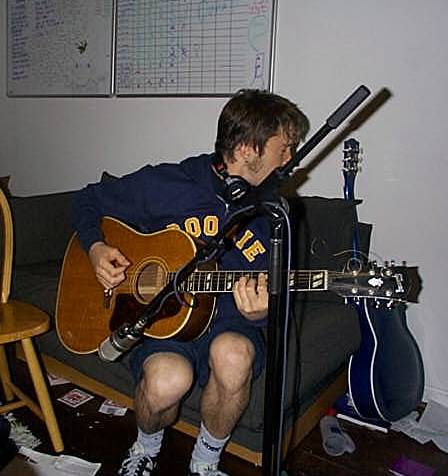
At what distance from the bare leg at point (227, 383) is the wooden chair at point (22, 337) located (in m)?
0.51

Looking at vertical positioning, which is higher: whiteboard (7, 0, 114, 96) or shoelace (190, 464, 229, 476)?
whiteboard (7, 0, 114, 96)

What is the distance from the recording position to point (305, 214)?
193 centimetres

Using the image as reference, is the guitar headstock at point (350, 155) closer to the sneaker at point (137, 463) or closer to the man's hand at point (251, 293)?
the man's hand at point (251, 293)

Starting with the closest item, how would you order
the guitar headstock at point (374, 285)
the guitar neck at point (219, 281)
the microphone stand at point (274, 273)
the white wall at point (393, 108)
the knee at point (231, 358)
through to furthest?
the microphone stand at point (274, 273) < the guitar headstock at point (374, 285) < the guitar neck at point (219, 281) < the knee at point (231, 358) < the white wall at point (393, 108)

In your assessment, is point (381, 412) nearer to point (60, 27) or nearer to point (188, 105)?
point (188, 105)

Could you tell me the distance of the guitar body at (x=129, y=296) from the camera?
1.41m

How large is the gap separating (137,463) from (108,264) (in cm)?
57

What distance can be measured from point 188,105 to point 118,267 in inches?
46.1

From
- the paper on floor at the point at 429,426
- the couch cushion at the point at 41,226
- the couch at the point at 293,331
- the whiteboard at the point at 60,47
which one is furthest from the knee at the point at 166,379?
the whiteboard at the point at 60,47

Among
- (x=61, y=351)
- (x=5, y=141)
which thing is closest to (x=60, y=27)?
(x=5, y=141)

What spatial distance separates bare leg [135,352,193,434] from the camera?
139 cm

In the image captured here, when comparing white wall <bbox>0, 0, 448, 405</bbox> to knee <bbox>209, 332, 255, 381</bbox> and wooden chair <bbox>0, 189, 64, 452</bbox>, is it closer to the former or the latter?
knee <bbox>209, 332, 255, 381</bbox>

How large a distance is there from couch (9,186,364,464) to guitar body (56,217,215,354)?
0.17 meters

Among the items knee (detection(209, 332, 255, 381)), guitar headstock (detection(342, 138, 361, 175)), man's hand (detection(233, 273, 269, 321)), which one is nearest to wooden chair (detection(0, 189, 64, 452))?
knee (detection(209, 332, 255, 381))
